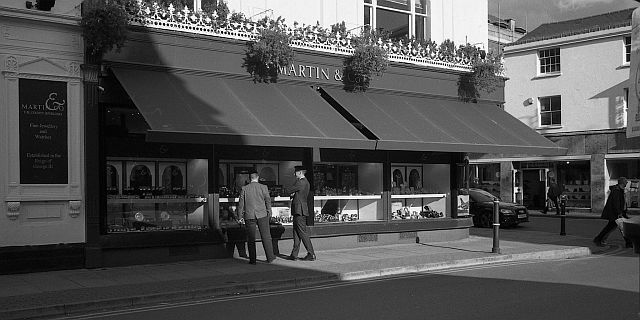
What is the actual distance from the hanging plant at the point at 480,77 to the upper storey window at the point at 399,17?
155 centimetres

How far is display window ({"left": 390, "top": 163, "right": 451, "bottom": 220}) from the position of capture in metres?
Result: 16.3

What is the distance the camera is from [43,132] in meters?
11.6

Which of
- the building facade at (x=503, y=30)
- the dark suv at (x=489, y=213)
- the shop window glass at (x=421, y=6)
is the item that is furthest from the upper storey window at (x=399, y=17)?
the building facade at (x=503, y=30)

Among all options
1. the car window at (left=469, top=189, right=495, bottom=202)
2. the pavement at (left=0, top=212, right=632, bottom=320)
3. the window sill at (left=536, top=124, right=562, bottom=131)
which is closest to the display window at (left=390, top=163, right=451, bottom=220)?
the pavement at (left=0, top=212, right=632, bottom=320)

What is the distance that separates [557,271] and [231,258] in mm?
6381

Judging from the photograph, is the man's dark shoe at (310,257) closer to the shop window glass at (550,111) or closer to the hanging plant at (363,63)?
the hanging plant at (363,63)

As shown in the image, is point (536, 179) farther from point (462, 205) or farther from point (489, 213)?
point (462, 205)

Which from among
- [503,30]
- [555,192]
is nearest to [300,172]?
[555,192]

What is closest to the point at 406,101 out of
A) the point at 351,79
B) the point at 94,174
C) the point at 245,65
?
the point at 351,79

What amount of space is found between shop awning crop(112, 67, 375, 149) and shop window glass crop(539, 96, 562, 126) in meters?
22.8

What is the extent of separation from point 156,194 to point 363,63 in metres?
5.59

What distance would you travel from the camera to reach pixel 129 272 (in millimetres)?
11477

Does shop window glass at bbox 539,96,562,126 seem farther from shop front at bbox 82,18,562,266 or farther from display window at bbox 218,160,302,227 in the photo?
display window at bbox 218,160,302,227

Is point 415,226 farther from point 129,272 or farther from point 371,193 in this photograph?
point 129,272
